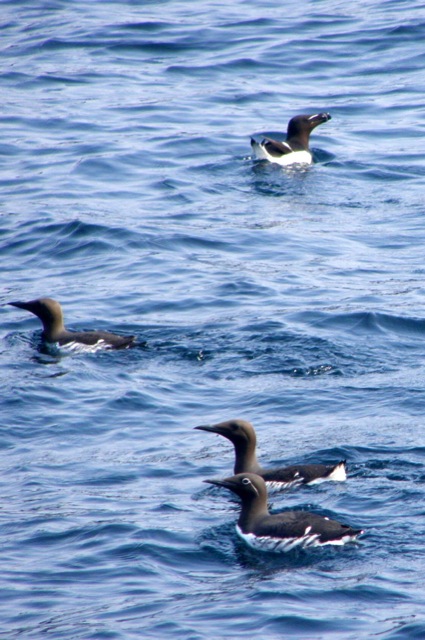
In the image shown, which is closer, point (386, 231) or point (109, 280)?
point (109, 280)

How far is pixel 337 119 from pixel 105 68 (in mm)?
5987

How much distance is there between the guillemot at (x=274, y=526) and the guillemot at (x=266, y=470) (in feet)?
1.81

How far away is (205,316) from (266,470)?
4.42 metres

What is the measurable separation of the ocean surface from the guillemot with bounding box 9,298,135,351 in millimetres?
189

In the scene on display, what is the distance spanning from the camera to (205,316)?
16078 mm

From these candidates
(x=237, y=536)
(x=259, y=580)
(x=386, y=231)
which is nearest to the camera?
(x=259, y=580)

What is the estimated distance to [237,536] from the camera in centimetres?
1090

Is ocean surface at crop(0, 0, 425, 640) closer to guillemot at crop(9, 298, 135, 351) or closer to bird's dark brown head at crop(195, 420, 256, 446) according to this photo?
guillemot at crop(9, 298, 135, 351)

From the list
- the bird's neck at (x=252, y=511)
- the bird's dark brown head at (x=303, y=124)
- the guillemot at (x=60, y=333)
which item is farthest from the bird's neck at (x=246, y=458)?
the bird's dark brown head at (x=303, y=124)

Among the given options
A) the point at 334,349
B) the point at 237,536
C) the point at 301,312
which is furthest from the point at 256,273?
the point at 237,536

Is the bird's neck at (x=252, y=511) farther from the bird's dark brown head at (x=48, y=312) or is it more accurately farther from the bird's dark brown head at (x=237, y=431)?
the bird's dark brown head at (x=48, y=312)

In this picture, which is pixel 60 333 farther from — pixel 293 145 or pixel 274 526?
pixel 293 145

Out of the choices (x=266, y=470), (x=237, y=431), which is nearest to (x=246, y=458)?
(x=266, y=470)

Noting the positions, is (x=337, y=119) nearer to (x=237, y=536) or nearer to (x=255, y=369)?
(x=255, y=369)
